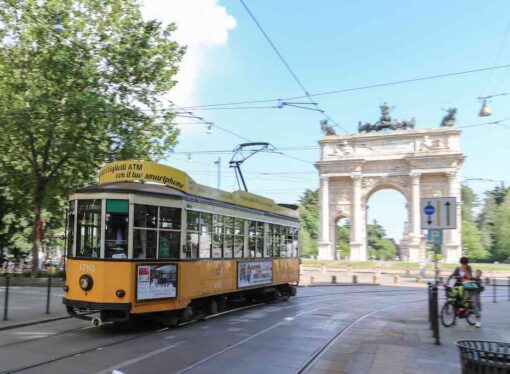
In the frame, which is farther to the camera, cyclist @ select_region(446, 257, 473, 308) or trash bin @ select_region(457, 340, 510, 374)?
cyclist @ select_region(446, 257, 473, 308)

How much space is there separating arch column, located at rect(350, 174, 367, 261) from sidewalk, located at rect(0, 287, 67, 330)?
162 ft

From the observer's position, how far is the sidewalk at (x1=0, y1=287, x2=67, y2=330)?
12.0 meters

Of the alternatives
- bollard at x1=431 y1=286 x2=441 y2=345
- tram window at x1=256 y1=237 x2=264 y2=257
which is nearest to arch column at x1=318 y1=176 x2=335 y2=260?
tram window at x1=256 y1=237 x2=264 y2=257

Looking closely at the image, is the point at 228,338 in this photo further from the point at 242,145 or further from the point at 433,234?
the point at 242,145

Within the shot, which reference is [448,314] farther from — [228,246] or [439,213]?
[228,246]

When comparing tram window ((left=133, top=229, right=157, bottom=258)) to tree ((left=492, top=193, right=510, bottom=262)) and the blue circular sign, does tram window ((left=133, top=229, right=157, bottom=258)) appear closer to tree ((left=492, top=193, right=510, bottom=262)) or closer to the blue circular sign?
the blue circular sign

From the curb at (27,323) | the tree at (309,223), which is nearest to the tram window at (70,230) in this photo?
the curb at (27,323)

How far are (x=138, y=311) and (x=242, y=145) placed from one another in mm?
9986

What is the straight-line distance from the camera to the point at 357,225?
65.8m

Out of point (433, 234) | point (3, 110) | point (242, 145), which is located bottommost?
point (433, 234)

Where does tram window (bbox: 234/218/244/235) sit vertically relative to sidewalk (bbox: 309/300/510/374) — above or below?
above

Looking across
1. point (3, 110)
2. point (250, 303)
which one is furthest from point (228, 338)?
point (3, 110)

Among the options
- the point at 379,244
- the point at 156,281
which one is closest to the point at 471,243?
the point at 379,244

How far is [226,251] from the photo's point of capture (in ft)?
46.2
